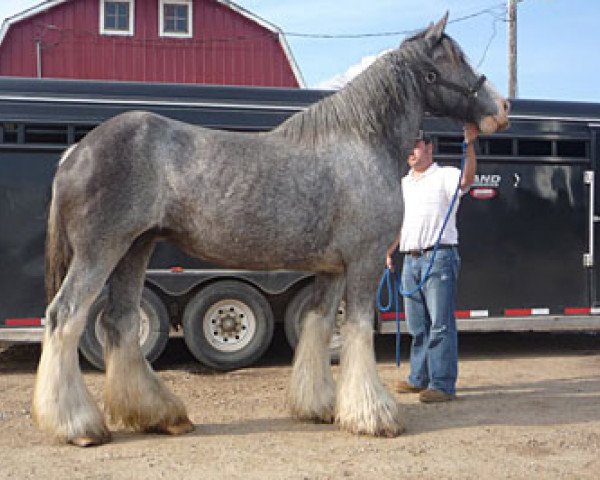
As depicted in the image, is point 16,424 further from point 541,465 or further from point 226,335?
point 541,465

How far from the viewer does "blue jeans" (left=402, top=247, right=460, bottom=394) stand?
533 cm

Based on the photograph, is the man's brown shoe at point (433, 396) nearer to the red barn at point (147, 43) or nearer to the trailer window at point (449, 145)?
the trailer window at point (449, 145)

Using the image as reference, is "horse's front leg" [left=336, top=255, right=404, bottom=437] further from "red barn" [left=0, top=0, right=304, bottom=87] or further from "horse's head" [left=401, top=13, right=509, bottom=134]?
"red barn" [left=0, top=0, right=304, bottom=87]

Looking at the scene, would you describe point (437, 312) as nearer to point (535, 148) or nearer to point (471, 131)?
point (471, 131)

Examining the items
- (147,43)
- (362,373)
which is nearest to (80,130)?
(362,373)

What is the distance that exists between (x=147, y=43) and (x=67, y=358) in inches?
624

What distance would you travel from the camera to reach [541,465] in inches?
153

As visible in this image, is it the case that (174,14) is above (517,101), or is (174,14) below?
above

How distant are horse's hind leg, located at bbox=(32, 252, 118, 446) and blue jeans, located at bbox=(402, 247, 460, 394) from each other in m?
2.52

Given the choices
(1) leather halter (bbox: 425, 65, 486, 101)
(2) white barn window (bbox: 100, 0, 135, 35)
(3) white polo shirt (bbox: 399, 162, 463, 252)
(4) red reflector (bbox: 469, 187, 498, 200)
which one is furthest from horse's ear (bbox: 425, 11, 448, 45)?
(2) white barn window (bbox: 100, 0, 135, 35)

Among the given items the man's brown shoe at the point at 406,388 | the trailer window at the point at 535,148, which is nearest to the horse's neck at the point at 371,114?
the man's brown shoe at the point at 406,388

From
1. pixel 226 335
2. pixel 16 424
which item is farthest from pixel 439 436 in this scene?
pixel 226 335

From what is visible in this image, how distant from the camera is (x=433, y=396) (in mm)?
5355

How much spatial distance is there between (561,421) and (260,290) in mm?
3411
